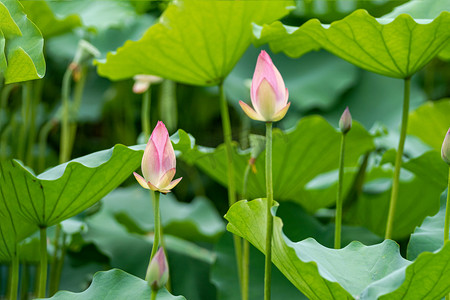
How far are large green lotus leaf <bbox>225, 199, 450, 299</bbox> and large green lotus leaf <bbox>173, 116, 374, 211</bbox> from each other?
0.37m

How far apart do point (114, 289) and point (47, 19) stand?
31.4 inches

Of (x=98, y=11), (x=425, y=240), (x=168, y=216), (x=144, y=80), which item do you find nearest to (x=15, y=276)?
(x=144, y=80)

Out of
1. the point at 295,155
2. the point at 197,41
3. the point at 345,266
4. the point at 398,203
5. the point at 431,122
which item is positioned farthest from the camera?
the point at 431,122

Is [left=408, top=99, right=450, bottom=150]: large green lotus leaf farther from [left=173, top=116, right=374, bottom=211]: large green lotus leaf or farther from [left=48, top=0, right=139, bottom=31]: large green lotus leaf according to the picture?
[left=48, top=0, right=139, bottom=31]: large green lotus leaf

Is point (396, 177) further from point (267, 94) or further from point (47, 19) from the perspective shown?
point (47, 19)

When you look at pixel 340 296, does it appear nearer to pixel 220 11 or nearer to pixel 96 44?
pixel 220 11

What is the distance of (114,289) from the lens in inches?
28.5

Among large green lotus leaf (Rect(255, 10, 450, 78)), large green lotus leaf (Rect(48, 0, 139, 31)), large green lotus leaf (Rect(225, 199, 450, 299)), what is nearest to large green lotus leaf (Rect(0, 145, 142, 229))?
large green lotus leaf (Rect(225, 199, 450, 299))

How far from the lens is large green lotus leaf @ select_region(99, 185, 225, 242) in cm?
149

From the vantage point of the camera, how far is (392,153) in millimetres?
1073

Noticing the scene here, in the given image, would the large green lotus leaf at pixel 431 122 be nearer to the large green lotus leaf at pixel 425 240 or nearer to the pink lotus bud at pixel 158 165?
the large green lotus leaf at pixel 425 240

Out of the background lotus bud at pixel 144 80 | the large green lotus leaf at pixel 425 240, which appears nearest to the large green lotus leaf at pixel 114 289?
the large green lotus leaf at pixel 425 240

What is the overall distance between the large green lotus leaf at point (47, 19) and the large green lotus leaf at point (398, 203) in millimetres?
754

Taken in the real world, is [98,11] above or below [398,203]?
above
